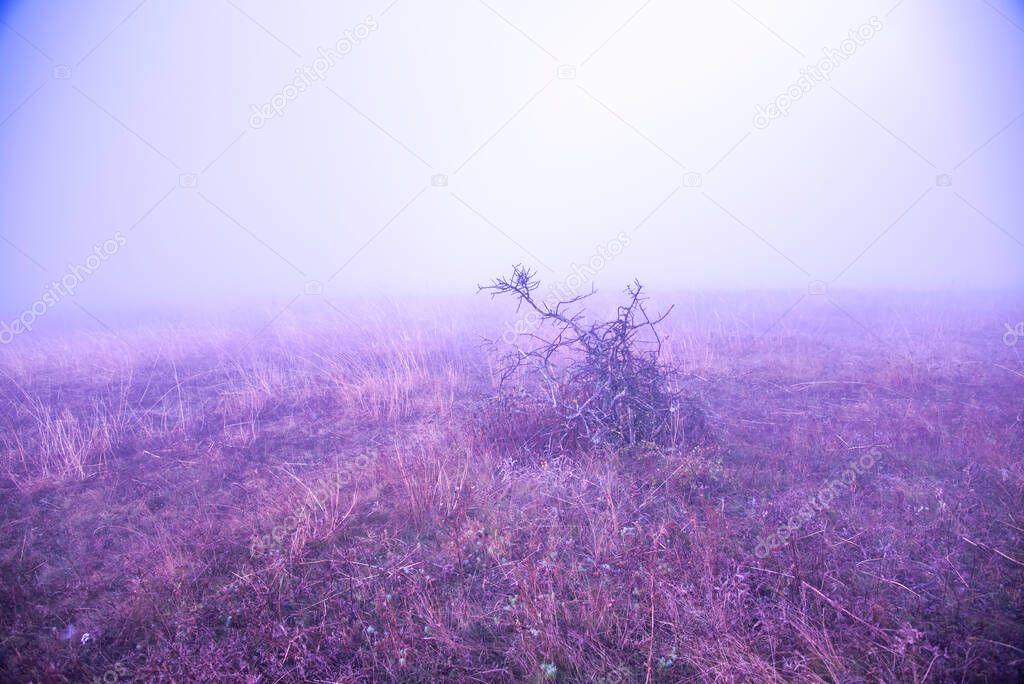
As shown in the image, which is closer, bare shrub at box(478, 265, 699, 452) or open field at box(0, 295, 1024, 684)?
open field at box(0, 295, 1024, 684)

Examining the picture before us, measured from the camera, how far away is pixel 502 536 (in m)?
3.02

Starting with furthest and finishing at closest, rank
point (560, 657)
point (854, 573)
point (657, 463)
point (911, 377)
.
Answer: point (911, 377) → point (657, 463) → point (854, 573) → point (560, 657)

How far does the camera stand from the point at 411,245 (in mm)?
49375

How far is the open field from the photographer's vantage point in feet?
7.03

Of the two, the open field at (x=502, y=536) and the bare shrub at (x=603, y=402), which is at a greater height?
the bare shrub at (x=603, y=402)

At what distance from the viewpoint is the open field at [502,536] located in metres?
2.14

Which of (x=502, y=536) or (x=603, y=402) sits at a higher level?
(x=603, y=402)

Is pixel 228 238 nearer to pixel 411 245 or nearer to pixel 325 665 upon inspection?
pixel 411 245

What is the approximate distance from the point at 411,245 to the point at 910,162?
5125 centimetres

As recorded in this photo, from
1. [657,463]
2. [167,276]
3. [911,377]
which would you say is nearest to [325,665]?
[657,463]

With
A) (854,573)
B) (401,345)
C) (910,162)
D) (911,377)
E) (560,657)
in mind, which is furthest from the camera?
(910,162)

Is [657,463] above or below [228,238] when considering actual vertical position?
below

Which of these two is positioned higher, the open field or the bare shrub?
the bare shrub

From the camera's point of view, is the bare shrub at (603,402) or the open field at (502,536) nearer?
the open field at (502,536)
